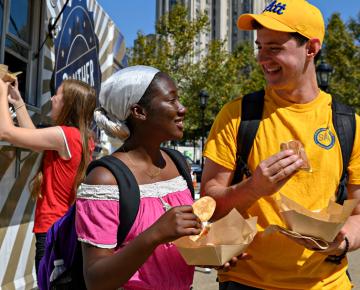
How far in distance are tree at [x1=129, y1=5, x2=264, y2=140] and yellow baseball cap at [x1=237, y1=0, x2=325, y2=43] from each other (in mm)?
21190

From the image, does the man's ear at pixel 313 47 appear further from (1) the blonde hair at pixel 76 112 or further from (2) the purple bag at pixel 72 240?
(1) the blonde hair at pixel 76 112

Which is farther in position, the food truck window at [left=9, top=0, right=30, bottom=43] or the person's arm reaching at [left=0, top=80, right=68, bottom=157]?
the food truck window at [left=9, top=0, right=30, bottom=43]

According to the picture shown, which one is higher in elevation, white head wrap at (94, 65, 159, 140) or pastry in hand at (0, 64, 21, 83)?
pastry in hand at (0, 64, 21, 83)

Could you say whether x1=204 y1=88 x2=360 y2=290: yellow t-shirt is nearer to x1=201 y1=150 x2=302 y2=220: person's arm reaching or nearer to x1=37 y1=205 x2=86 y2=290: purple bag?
x1=201 y1=150 x2=302 y2=220: person's arm reaching

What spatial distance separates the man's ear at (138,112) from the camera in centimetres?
189

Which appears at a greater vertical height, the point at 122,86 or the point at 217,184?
the point at 122,86

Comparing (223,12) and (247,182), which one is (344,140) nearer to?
(247,182)

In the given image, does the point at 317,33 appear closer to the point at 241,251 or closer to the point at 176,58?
the point at 241,251

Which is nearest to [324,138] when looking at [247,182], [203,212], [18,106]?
[247,182]

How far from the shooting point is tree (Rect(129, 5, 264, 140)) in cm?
2381

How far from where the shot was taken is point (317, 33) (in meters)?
2.06

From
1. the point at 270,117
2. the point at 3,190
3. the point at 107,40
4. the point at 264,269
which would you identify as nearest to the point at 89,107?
the point at 3,190

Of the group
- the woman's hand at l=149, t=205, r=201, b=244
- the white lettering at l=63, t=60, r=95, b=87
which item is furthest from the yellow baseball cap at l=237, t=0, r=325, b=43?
the white lettering at l=63, t=60, r=95, b=87

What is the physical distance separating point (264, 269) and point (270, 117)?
27.0 inches
